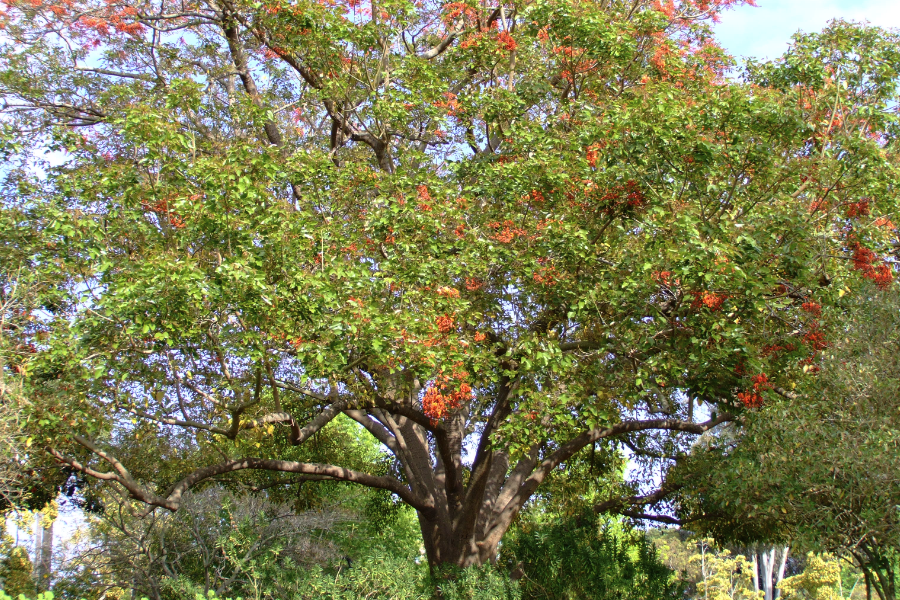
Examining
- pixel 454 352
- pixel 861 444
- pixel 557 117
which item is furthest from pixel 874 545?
pixel 557 117

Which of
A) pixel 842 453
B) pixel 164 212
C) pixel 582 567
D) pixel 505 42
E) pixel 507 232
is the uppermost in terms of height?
pixel 505 42

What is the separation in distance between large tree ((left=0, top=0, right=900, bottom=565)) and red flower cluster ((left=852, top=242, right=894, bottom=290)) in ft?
0.24

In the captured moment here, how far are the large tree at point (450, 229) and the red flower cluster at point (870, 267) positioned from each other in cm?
7

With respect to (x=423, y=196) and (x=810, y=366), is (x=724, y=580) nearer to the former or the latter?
(x=810, y=366)

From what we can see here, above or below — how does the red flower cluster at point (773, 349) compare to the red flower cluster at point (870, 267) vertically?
below

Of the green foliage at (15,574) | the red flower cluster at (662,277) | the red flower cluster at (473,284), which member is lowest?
the green foliage at (15,574)

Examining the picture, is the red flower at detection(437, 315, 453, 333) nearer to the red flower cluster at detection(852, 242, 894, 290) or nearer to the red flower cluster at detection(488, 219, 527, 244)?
the red flower cluster at detection(488, 219, 527, 244)

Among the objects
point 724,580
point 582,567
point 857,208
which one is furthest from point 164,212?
point 724,580

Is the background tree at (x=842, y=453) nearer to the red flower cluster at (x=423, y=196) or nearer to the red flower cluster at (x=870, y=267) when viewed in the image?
the red flower cluster at (x=870, y=267)

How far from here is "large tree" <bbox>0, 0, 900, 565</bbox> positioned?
697 centimetres

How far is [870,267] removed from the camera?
7.57 metres

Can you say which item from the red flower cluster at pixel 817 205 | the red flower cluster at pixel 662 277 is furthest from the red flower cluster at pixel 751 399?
the red flower cluster at pixel 817 205

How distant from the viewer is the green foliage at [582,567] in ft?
33.4

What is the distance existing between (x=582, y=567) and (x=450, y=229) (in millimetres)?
5496
